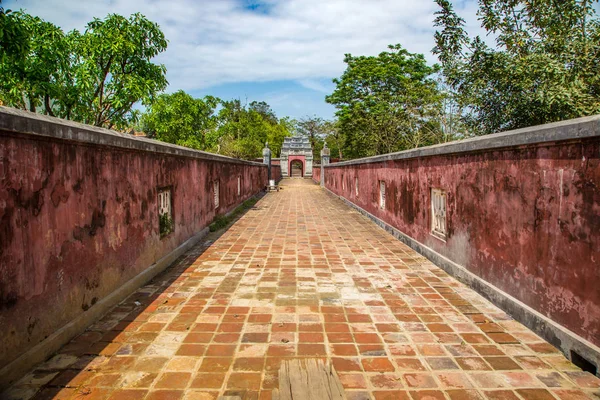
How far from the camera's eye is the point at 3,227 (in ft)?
Answer: 9.24

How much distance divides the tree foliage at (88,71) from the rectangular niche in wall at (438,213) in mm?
14696

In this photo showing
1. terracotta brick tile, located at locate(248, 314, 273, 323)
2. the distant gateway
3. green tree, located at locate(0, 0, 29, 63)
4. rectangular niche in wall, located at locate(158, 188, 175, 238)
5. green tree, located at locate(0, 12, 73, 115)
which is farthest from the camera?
the distant gateway

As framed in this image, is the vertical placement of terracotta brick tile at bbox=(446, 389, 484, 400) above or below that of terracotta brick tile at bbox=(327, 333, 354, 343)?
below

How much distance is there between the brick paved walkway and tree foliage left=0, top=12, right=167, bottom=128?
516 inches

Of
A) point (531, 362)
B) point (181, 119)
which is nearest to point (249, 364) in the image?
point (531, 362)

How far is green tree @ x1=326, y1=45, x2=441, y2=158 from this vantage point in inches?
1005

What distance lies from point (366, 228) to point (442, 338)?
6.45 metres

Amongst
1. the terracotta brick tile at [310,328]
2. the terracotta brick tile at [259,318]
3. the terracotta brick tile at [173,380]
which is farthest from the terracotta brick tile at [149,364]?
the terracotta brick tile at [310,328]

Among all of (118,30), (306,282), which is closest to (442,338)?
(306,282)

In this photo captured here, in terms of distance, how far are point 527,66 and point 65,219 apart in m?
10.7

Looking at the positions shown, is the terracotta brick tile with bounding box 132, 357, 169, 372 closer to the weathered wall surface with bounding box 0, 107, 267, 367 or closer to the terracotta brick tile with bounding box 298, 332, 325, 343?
the weathered wall surface with bounding box 0, 107, 267, 367

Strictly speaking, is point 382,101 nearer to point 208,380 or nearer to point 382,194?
point 382,194

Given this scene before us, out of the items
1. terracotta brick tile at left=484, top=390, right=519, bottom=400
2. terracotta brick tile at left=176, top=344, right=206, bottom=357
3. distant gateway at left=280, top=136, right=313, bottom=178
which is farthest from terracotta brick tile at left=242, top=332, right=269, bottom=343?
distant gateway at left=280, top=136, right=313, bottom=178

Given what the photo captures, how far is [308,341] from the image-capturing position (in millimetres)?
3594
